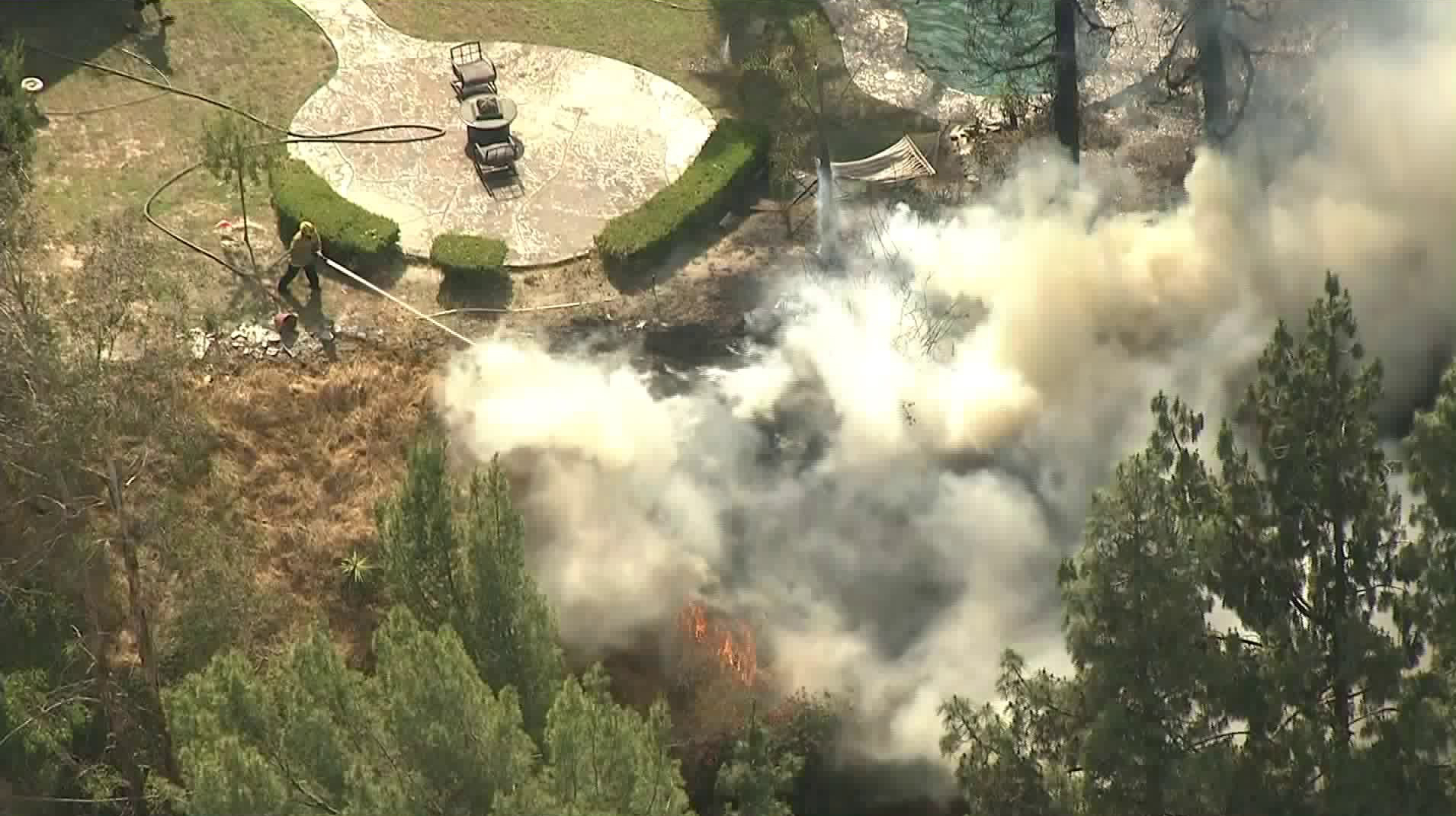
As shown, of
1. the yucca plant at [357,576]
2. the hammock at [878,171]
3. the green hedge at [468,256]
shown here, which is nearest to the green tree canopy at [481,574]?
the yucca plant at [357,576]

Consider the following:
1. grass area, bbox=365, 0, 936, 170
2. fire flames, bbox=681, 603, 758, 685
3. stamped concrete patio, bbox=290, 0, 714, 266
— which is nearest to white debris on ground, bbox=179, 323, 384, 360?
stamped concrete patio, bbox=290, 0, 714, 266

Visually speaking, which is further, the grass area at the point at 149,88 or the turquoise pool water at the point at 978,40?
the turquoise pool water at the point at 978,40

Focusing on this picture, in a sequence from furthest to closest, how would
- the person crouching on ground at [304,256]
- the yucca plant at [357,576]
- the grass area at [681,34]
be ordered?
1. the grass area at [681,34]
2. the person crouching on ground at [304,256]
3. the yucca plant at [357,576]

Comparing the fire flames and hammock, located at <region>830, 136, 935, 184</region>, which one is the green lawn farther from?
the fire flames

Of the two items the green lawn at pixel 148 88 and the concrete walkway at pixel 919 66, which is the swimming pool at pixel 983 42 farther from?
the green lawn at pixel 148 88

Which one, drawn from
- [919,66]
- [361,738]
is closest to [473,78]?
[919,66]

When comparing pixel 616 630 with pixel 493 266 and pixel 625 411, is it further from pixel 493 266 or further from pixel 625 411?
pixel 493 266
